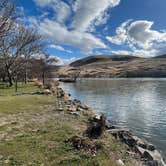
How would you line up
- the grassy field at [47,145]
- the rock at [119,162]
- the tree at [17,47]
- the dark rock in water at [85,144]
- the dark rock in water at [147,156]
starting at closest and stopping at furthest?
the grassy field at [47,145] → the rock at [119,162] → the dark rock in water at [85,144] → the dark rock in water at [147,156] → the tree at [17,47]

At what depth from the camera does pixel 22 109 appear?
17.2m

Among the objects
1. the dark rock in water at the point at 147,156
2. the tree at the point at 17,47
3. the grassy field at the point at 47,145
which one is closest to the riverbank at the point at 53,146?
the grassy field at the point at 47,145

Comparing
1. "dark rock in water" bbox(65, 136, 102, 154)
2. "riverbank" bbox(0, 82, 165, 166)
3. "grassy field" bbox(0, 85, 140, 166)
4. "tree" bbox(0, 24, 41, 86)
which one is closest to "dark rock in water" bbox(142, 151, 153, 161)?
"riverbank" bbox(0, 82, 165, 166)

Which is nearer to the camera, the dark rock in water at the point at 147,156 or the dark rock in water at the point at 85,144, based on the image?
the dark rock in water at the point at 85,144

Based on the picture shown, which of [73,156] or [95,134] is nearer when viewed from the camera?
[73,156]

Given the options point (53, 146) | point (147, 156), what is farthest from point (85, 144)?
point (147, 156)

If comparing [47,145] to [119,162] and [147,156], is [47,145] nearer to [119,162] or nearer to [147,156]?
[119,162]

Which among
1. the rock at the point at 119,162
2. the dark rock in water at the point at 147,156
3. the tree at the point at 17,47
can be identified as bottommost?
the dark rock in water at the point at 147,156

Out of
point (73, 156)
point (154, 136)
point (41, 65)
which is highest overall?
point (41, 65)

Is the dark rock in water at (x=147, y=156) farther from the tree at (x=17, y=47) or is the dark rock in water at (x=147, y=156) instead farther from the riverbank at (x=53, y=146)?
the tree at (x=17, y=47)

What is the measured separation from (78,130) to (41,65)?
44.2m

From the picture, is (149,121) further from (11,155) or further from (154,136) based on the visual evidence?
(11,155)

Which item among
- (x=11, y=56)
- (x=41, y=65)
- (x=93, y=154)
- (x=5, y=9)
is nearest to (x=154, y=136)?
(x=93, y=154)

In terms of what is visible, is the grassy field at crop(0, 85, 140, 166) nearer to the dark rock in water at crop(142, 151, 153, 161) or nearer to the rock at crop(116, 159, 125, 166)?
the rock at crop(116, 159, 125, 166)
